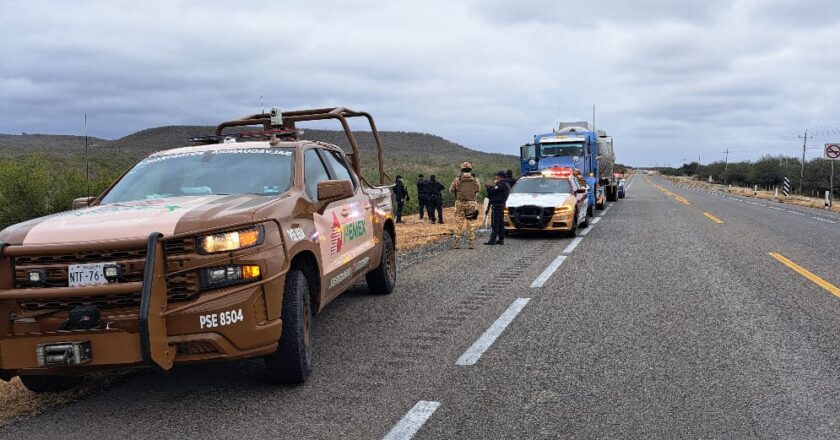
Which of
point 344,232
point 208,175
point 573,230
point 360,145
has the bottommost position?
point 573,230

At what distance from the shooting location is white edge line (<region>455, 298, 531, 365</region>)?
5.26m

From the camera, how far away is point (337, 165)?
6.91 meters

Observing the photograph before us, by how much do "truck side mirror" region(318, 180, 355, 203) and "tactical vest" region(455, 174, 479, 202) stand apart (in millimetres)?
7878

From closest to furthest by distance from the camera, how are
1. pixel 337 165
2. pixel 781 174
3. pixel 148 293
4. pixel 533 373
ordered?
pixel 148 293
pixel 533 373
pixel 337 165
pixel 781 174

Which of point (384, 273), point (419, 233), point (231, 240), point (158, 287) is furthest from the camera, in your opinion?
point (419, 233)

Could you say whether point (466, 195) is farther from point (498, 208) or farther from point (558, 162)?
point (558, 162)

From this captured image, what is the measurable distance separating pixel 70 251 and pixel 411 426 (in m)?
2.32

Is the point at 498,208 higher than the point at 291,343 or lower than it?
higher

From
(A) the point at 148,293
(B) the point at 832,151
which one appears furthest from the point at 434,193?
(B) the point at 832,151

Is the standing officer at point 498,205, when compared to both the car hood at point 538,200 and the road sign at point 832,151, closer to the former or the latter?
the car hood at point 538,200

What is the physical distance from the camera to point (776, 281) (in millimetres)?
8758

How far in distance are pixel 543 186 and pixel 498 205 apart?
10.4 ft

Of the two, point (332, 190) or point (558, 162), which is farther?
point (558, 162)

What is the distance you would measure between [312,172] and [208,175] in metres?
0.98
